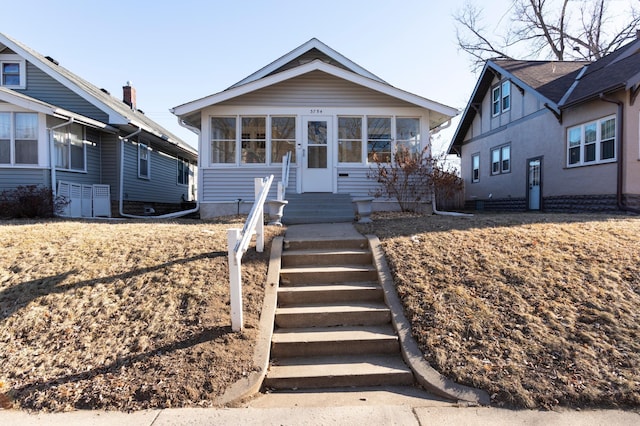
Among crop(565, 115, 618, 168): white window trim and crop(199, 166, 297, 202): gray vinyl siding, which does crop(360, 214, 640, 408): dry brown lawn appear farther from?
crop(565, 115, 618, 168): white window trim

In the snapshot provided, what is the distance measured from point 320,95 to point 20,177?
351 inches

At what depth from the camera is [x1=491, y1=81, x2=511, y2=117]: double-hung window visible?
1709cm

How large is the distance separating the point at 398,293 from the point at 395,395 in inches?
58.5

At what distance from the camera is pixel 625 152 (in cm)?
1079

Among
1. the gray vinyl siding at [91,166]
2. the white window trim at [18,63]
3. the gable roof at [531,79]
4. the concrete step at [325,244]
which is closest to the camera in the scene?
the concrete step at [325,244]

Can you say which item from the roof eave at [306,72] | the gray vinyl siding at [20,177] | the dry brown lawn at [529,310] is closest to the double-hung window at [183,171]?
the gray vinyl siding at [20,177]

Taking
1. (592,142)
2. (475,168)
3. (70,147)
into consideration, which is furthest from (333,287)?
(475,168)

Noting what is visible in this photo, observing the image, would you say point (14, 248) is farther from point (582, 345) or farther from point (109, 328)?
point (582, 345)

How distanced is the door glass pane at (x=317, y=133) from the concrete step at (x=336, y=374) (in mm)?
8564

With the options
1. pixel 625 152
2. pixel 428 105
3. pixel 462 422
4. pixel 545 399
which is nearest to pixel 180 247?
pixel 462 422

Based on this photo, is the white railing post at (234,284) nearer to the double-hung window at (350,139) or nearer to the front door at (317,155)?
the front door at (317,155)

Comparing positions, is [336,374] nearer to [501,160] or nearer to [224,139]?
[224,139]

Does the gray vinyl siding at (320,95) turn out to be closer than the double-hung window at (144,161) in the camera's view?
Yes

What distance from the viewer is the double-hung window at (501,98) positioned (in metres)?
17.1
